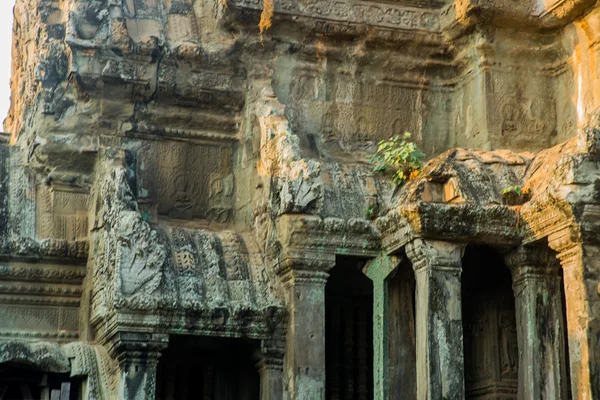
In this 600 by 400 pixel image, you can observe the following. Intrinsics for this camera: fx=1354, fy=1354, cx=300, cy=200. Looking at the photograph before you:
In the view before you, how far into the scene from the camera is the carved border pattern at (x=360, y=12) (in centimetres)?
1870

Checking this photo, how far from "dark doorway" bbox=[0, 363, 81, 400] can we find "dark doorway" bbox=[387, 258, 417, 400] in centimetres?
396

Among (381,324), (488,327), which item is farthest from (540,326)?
(488,327)

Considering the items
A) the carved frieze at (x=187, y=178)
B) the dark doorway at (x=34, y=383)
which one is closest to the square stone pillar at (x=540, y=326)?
the carved frieze at (x=187, y=178)

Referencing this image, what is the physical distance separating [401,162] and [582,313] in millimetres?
3478

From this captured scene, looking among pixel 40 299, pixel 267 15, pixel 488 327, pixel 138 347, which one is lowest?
pixel 138 347

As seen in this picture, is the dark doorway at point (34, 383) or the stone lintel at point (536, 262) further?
the dark doorway at point (34, 383)

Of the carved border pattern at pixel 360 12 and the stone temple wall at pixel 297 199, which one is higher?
the carved border pattern at pixel 360 12

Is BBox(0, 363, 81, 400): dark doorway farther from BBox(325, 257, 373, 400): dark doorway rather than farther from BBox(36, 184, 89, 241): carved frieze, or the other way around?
BBox(325, 257, 373, 400): dark doorway

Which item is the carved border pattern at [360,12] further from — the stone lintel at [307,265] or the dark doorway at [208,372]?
the dark doorway at [208,372]

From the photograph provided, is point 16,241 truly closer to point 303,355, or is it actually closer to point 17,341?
point 17,341

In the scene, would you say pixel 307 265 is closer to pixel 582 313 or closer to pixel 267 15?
pixel 582 313

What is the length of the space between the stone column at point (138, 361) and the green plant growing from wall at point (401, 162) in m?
3.69

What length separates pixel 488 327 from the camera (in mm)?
18594

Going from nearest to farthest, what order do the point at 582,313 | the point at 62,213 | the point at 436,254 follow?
the point at 582,313, the point at 436,254, the point at 62,213
